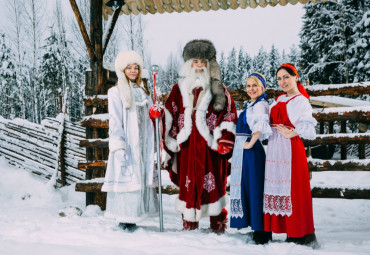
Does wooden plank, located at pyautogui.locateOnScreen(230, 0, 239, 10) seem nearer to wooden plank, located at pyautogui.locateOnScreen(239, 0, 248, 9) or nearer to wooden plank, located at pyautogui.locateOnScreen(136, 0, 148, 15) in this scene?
wooden plank, located at pyautogui.locateOnScreen(239, 0, 248, 9)

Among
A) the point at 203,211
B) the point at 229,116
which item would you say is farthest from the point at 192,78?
the point at 203,211

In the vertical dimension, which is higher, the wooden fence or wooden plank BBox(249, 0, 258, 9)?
wooden plank BBox(249, 0, 258, 9)

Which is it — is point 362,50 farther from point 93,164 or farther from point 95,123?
point 93,164

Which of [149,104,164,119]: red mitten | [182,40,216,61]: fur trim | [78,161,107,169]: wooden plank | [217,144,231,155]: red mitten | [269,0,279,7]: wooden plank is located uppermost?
[269,0,279,7]: wooden plank

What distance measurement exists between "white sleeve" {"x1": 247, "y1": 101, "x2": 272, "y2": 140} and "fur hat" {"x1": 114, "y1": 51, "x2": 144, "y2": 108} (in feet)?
4.51

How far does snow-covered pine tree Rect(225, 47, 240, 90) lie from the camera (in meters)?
51.2

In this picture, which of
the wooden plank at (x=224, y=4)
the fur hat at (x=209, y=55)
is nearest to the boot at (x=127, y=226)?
the fur hat at (x=209, y=55)

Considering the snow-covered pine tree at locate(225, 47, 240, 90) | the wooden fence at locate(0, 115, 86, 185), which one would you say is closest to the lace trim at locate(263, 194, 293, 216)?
the wooden fence at locate(0, 115, 86, 185)

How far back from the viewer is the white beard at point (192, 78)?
3.91 meters

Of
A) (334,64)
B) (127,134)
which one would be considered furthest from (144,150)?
(334,64)

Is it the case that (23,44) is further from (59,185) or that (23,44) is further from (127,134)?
(127,134)

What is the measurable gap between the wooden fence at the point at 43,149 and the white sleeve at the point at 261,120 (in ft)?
17.7

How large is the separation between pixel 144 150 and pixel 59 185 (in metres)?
4.67

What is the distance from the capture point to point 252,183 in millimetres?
3369
